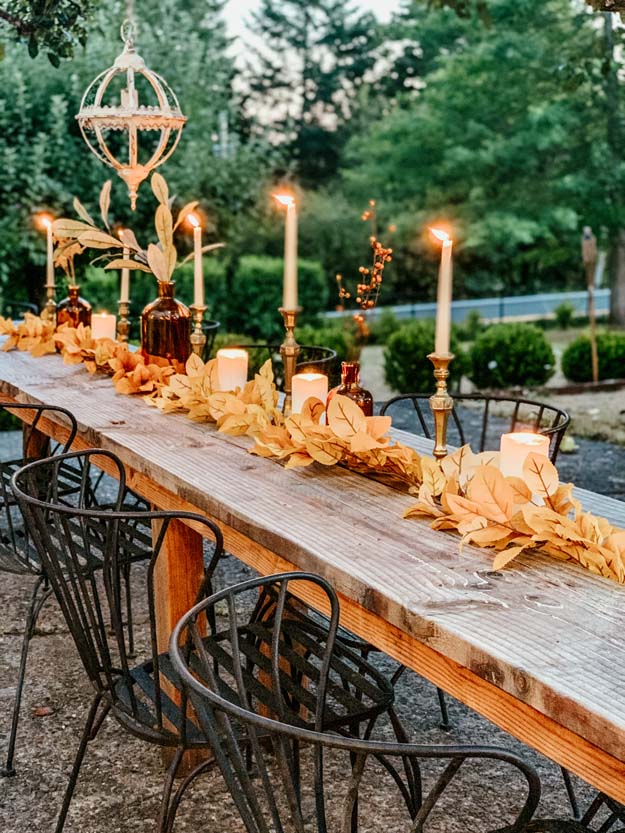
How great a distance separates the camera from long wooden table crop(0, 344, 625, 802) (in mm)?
1225

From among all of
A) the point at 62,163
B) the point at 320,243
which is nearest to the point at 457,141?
the point at 320,243

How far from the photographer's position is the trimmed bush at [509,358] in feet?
29.3

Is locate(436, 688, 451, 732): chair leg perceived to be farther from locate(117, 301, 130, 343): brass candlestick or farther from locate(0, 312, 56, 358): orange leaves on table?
locate(0, 312, 56, 358): orange leaves on table

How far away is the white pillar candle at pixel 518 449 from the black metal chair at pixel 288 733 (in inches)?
16.8

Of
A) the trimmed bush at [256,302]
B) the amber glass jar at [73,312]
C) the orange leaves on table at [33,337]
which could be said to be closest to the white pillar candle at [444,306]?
the orange leaves on table at [33,337]

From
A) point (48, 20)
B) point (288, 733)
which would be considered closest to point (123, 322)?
point (48, 20)

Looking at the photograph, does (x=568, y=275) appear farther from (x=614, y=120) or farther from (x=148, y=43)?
(x=148, y=43)

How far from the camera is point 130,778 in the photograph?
2439 mm

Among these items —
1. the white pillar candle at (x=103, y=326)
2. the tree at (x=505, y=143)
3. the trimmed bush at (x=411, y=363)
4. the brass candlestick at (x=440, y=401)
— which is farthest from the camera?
the tree at (x=505, y=143)

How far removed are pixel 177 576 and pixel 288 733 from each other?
1.32 metres

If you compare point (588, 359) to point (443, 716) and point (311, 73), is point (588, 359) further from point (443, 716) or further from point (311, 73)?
point (311, 73)

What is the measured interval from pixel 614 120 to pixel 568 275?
8.28 m

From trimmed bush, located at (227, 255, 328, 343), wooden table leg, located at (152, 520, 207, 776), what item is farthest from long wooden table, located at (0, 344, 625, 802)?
trimmed bush, located at (227, 255, 328, 343)

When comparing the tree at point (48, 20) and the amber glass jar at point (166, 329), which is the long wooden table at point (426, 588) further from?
the tree at point (48, 20)
